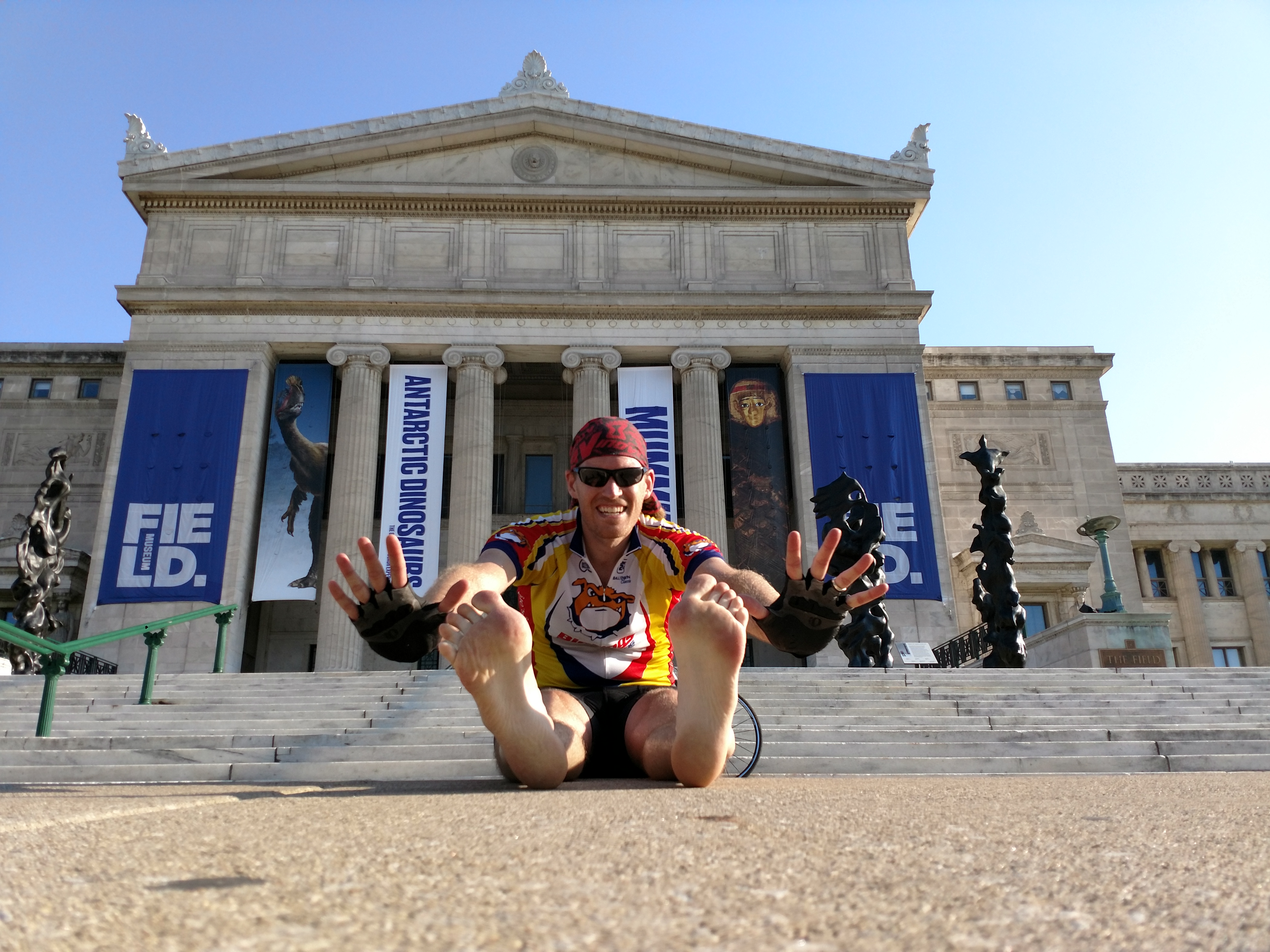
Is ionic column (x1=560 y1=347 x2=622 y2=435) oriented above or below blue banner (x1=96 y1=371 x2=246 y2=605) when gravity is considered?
above

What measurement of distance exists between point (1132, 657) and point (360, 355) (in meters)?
17.7

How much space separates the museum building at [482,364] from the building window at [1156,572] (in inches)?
139

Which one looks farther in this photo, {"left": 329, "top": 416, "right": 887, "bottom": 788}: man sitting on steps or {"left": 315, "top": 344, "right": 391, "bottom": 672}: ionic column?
{"left": 315, "top": 344, "right": 391, "bottom": 672}: ionic column

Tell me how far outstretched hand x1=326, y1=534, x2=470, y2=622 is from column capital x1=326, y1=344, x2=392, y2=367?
20647 mm

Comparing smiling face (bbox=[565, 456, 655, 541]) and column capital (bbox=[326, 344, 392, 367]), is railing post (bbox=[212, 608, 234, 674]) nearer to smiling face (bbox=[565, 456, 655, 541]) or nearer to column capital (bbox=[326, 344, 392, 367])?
smiling face (bbox=[565, 456, 655, 541])

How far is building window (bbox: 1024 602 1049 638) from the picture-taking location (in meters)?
24.1

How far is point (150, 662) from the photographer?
9.12 m

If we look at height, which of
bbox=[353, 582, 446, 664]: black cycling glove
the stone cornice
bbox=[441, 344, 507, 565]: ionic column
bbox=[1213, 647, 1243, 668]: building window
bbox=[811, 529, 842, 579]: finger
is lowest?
bbox=[353, 582, 446, 664]: black cycling glove

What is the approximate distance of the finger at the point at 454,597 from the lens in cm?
284

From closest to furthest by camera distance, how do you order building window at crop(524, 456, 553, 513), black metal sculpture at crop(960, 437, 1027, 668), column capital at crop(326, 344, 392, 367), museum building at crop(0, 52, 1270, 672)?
1. black metal sculpture at crop(960, 437, 1027, 668)
2. museum building at crop(0, 52, 1270, 672)
3. column capital at crop(326, 344, 392, 367)
4. building window at crop(524, 456, 553, 513)

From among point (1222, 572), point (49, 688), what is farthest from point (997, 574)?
point (1222, 572)

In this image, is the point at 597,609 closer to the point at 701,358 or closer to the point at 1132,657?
the point at 1132,657

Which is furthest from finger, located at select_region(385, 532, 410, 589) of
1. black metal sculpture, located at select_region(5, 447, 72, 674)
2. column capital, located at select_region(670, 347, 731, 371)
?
column capital, located at select_region(670, 347, 731, 371)

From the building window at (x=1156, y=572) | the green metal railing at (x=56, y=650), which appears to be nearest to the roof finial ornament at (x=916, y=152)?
the building window at (x=1156, y=572)
